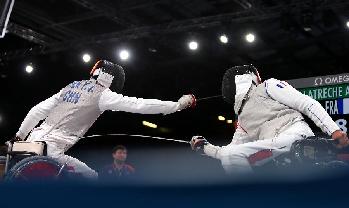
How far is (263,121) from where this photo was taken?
2.95m

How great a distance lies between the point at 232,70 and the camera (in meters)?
3.21

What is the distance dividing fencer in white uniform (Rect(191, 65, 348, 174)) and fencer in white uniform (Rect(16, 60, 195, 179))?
0.35m

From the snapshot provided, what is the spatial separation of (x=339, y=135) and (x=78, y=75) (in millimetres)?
6458

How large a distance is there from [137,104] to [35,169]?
72 cm

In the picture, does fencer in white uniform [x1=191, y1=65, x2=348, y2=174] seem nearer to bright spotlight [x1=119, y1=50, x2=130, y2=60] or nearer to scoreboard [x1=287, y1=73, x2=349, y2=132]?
scoreboard [x1=287, y1=73, x2=349, y2=132]

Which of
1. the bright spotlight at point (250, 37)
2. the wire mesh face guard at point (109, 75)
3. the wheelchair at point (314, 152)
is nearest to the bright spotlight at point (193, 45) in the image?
the bright spotlight at point (250, 37)

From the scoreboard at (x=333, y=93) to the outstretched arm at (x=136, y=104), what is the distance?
114 inches

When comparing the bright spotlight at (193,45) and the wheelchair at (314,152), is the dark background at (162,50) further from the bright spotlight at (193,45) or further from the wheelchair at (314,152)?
the wheelchair at (314,152)

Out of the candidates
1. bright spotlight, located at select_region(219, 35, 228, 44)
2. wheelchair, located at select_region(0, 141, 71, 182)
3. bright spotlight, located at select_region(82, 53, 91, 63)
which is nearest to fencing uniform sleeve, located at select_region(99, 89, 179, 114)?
wheelchair, located at select_region(0, 141, 71, 182)

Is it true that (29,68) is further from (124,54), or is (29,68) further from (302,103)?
(302,103)

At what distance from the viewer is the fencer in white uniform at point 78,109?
10.4 ft

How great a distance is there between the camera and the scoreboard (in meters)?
5.63

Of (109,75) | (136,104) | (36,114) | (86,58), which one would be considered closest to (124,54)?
(86,58)

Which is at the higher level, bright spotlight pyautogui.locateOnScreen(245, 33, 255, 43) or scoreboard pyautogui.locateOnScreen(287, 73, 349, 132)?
bright spotlight pyautogui.locateOnScreen(245, 33, 255, 43)
